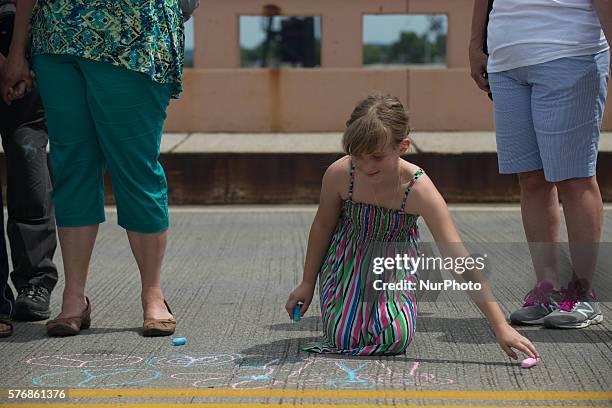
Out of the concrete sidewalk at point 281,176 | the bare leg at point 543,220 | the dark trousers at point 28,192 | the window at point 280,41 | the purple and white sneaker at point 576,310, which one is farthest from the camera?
the window at point 280,41

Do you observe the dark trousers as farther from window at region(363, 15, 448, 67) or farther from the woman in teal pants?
window at region(363, 15, 448, 67)

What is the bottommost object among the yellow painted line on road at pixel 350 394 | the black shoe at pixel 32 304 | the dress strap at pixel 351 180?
the black shoe at pixel 32 304

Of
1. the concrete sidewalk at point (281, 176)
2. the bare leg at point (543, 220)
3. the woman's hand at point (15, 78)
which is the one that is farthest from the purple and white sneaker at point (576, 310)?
the concrete sidewalk at point (281, 176)

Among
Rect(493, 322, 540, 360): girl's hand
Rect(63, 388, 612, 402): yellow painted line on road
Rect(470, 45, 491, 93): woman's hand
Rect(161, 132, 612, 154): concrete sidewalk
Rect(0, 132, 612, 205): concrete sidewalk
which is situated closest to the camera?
Rect(63, 388, 612, 402): yellow painted line on road

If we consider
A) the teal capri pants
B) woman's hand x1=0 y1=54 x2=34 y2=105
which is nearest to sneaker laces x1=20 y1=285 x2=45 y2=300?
the teal capri pants

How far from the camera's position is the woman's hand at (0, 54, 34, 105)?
4.51 meters

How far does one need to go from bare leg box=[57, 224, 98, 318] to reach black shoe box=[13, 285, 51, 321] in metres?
0.28

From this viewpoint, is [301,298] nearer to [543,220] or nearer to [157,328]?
[157,328]

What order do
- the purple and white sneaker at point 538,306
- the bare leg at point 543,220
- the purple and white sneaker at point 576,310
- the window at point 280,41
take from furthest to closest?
1. the window at point 280,41
2. the bare leg at point 543,220
3. the purple and white sneaker at point 538,306
4. the purple and white sneaker at point 576,310

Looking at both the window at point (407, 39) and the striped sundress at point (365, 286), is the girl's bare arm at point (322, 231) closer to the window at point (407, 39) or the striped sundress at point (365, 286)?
the striped sundress at point (365, 286)

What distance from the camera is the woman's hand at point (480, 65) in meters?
4.98

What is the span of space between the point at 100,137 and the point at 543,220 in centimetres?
181

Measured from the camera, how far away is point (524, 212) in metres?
4.81

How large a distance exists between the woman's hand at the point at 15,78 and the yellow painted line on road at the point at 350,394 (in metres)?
1.42
